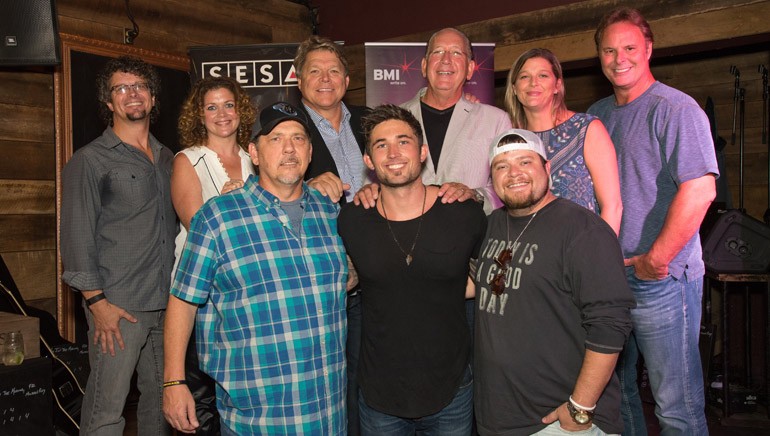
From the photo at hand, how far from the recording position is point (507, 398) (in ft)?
6.22

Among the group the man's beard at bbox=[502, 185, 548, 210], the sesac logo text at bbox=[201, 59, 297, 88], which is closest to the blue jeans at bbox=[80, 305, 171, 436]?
the man's beard at bbox=[502, 185, 548, 210]

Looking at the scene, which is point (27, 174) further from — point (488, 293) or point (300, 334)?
point (488, 293)

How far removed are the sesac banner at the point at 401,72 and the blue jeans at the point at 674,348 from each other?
102 inches

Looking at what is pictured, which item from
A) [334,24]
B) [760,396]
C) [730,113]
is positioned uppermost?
[334,24]

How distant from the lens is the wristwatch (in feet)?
5.78

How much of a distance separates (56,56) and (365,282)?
9.68ft

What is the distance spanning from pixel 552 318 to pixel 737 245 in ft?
10.2

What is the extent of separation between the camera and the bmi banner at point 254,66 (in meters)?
4.62

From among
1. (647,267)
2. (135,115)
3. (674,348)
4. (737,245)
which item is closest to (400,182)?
(647,267)

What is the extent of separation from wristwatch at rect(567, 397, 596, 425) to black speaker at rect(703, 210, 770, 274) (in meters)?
3.01

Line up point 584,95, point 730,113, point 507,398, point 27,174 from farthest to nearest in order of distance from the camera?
point 584,95 < point 730,113 < point 27,174 < point 507,398

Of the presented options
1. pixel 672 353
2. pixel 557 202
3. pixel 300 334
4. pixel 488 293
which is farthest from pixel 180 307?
pixel 672 353

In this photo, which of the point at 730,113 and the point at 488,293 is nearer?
the point at 488,293

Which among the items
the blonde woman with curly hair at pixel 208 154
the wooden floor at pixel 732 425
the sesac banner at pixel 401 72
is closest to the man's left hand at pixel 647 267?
the blonde woman with curly hair at pixel 208 154
